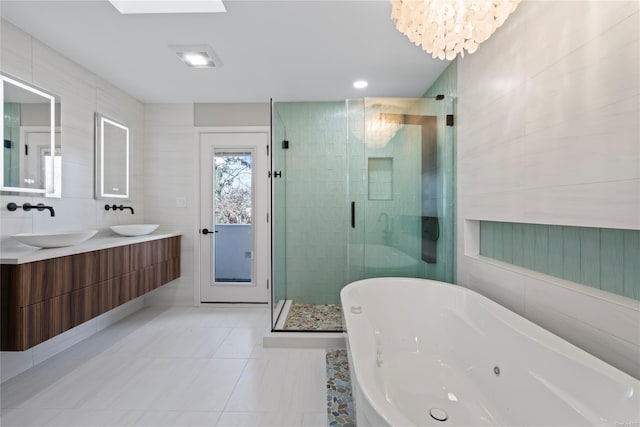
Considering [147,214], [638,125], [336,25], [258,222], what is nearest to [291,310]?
[258,222]

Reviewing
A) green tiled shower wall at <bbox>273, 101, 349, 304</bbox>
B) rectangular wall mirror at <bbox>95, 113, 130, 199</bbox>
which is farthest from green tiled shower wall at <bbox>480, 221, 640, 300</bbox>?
rectangular wall mirror at <bbox>95, 113, 130, 199</bbox>

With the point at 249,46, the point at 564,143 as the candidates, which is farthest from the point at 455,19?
the point at 249,46

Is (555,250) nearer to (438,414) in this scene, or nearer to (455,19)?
(438,414)

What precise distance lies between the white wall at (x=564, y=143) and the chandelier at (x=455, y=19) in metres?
0.35

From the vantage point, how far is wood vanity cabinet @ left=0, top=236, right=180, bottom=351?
5.19 feet

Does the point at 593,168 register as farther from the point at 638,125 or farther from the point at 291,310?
the point at 291,310

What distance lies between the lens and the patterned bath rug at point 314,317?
2.61m

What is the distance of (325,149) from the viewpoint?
10.9 feet

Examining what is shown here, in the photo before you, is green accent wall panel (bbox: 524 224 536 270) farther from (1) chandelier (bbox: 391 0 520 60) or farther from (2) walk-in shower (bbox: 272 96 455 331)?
(1) chandelier (bbox: 391 0 520 60)

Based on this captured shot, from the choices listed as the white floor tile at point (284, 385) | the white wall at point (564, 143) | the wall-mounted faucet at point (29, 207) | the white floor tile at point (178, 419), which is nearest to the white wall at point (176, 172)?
the wall-mounted faucet at point (29, 207)

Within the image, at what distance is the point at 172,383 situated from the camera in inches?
75.1

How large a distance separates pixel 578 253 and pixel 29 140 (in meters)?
3.49

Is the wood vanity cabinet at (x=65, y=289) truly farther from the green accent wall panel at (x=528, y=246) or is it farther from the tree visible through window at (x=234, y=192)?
the green accent wall panel at (x=528, y=246)

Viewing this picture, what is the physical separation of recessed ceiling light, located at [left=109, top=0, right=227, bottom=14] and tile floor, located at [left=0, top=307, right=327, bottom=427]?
242cm
